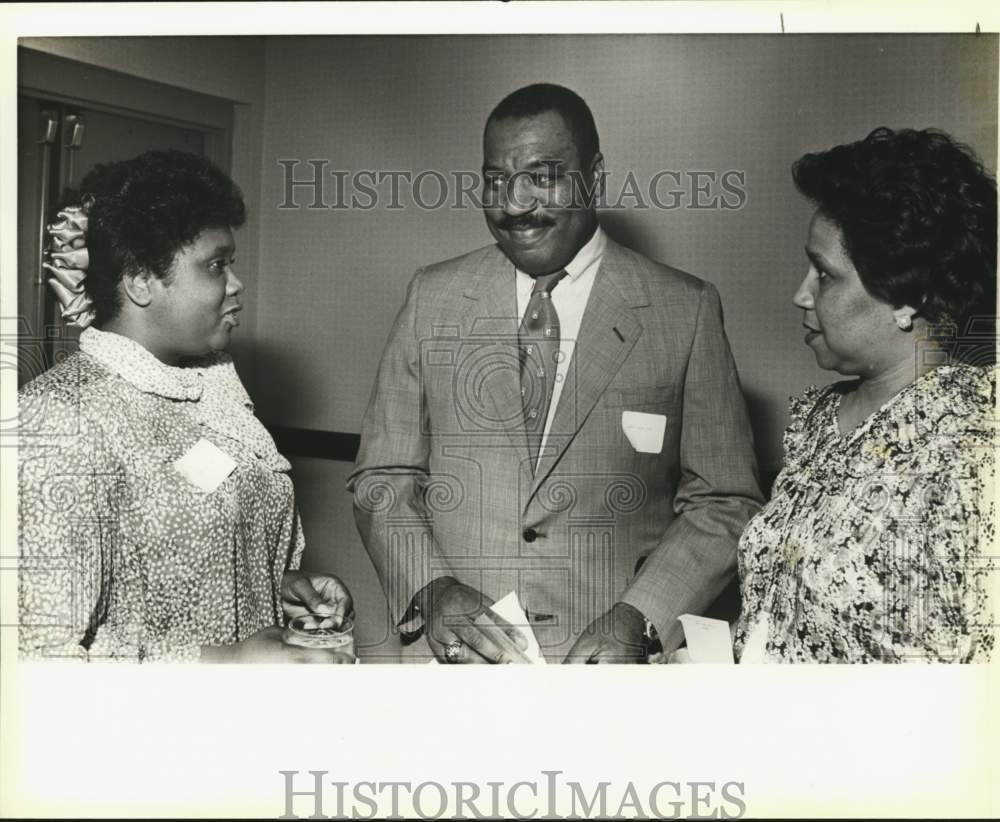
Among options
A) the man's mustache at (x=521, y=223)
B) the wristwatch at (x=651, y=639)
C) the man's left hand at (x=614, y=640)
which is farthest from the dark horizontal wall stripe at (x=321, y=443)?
the wristwatch at (x=651, y=639)

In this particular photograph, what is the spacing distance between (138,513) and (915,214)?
2.07 metres

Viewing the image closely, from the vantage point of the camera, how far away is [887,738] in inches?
113

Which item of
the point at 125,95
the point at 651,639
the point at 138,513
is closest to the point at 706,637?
the point at 651,639

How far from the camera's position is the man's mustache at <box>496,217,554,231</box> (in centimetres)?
282

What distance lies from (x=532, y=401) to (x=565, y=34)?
0.95 metres

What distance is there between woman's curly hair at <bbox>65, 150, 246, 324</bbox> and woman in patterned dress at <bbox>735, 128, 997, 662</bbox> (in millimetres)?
1537

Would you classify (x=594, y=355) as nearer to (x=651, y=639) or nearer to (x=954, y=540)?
(x=651, y=639)

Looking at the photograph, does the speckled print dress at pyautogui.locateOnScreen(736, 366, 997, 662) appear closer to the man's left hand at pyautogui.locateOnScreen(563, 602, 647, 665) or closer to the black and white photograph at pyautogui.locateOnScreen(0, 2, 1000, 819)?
the black and white photograph at pyautogui.locateOnScreen(0, 2, 1000, 819)

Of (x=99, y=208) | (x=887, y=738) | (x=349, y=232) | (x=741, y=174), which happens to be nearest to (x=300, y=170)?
(x=349, y=232)

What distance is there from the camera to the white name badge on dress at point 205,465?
9.05 ft

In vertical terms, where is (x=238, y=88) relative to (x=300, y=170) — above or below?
above

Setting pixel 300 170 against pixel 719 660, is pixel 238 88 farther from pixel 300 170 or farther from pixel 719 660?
pixel 719 660

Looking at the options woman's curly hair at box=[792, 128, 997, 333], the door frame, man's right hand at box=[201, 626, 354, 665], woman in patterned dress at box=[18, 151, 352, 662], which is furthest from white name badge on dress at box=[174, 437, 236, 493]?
woman's curly hair at box=[792, 128, 997, 333]

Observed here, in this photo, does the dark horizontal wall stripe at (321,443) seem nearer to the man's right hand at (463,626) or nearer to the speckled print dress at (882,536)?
the man's right hand at (463,626)
